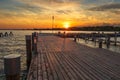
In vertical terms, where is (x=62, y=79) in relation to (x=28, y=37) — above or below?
below

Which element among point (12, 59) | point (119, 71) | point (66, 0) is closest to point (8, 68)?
point (12, 59)

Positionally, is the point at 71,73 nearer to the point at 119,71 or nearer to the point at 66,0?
the point at 119,71

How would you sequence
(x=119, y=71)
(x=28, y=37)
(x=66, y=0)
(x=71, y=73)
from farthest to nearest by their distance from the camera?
(x=66, y=0), (x=28, y=37), (x=119, y=71), (x=71, y=73)

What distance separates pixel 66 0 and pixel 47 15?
3600 centimetres

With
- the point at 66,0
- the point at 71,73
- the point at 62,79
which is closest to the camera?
the point at 62,79

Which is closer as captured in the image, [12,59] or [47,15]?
[12,59]

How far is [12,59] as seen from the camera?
3078 mm

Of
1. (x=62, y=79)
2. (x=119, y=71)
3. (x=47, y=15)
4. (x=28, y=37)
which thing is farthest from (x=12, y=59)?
(x=47, y=15)

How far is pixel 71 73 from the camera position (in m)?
6.80

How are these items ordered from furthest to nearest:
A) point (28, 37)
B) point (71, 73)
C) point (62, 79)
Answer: point (28, 37) < point (71, 73) < point (62, 79)

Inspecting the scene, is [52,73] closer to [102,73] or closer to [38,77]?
[38,77]

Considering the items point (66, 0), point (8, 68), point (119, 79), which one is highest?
point (66, 0)

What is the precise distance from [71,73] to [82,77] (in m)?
0.65

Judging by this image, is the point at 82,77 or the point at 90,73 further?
the point at 90,73
